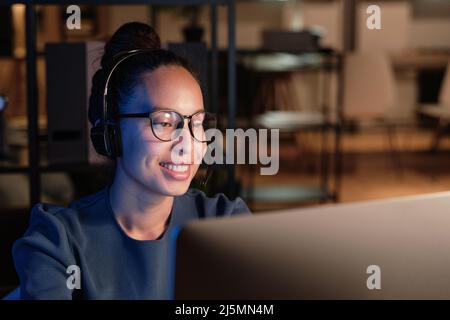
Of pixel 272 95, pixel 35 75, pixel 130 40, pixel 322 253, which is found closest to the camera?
pixel 322 253

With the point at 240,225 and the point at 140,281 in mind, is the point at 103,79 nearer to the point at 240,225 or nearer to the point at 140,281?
the point at 140,281

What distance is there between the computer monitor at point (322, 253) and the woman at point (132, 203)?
46 cm

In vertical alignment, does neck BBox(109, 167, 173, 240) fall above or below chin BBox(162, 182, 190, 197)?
below

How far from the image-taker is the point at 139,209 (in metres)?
1.14

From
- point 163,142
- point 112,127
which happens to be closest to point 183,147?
point 163,142

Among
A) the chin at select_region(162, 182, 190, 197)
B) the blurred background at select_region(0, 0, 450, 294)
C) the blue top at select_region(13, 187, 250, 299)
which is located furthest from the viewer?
the blurred background at select_region(0, 0, 450, 294)

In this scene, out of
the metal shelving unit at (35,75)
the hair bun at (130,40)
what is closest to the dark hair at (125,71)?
the hair bun at (130,40)

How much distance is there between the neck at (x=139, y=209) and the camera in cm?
113

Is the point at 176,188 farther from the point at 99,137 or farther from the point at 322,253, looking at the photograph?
the point at 322,253

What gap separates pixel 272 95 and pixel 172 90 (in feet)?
18.9

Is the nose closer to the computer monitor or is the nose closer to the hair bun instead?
the hair bun

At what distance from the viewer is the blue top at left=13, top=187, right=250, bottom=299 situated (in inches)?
39.4

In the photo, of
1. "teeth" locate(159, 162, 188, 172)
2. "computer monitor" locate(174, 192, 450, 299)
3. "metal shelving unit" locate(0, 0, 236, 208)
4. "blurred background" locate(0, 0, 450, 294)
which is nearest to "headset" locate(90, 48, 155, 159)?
"teeth" locate(159, 162, 188, 172)

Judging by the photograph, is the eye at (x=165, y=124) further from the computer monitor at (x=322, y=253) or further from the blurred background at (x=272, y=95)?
the computer monitor at (x=322, y=253)
